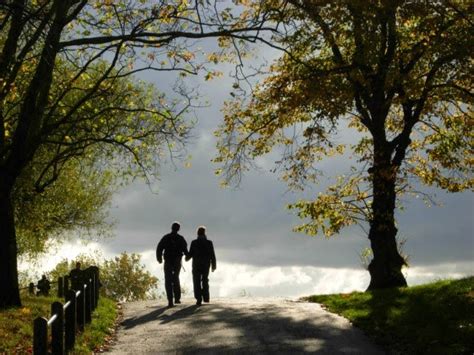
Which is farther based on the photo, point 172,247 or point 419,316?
point 172,247

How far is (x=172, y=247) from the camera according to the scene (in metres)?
21.3

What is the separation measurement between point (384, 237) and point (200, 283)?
7.93m

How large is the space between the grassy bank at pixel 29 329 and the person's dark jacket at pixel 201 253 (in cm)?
299

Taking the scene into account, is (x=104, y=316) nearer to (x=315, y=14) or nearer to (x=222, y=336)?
(x=222, y=336)

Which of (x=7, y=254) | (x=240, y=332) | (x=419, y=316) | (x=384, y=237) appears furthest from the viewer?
(x=384, y=237)

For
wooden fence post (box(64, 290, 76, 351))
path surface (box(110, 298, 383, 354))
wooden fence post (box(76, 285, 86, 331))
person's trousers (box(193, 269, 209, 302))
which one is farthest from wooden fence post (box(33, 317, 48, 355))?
person's trousers (box(193, 269, 209, 302))

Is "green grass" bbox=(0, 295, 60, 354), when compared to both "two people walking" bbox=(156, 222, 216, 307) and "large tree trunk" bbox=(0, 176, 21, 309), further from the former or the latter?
"two people walking" bbox=(156, 222, 216, 307)

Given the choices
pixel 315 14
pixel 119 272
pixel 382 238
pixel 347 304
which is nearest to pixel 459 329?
pixel 347 304

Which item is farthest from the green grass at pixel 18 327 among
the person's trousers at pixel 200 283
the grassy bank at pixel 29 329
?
the person's trousers at pixel 200 283

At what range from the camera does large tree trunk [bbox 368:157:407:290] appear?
24.9 m

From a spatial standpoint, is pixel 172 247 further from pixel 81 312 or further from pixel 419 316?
pixel 419 316

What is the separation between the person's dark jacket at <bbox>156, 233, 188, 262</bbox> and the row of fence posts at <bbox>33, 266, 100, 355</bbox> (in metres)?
2.30

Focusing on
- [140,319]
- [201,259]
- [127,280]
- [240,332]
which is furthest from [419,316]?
[127,280]

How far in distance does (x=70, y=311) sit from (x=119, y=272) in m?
59.2
